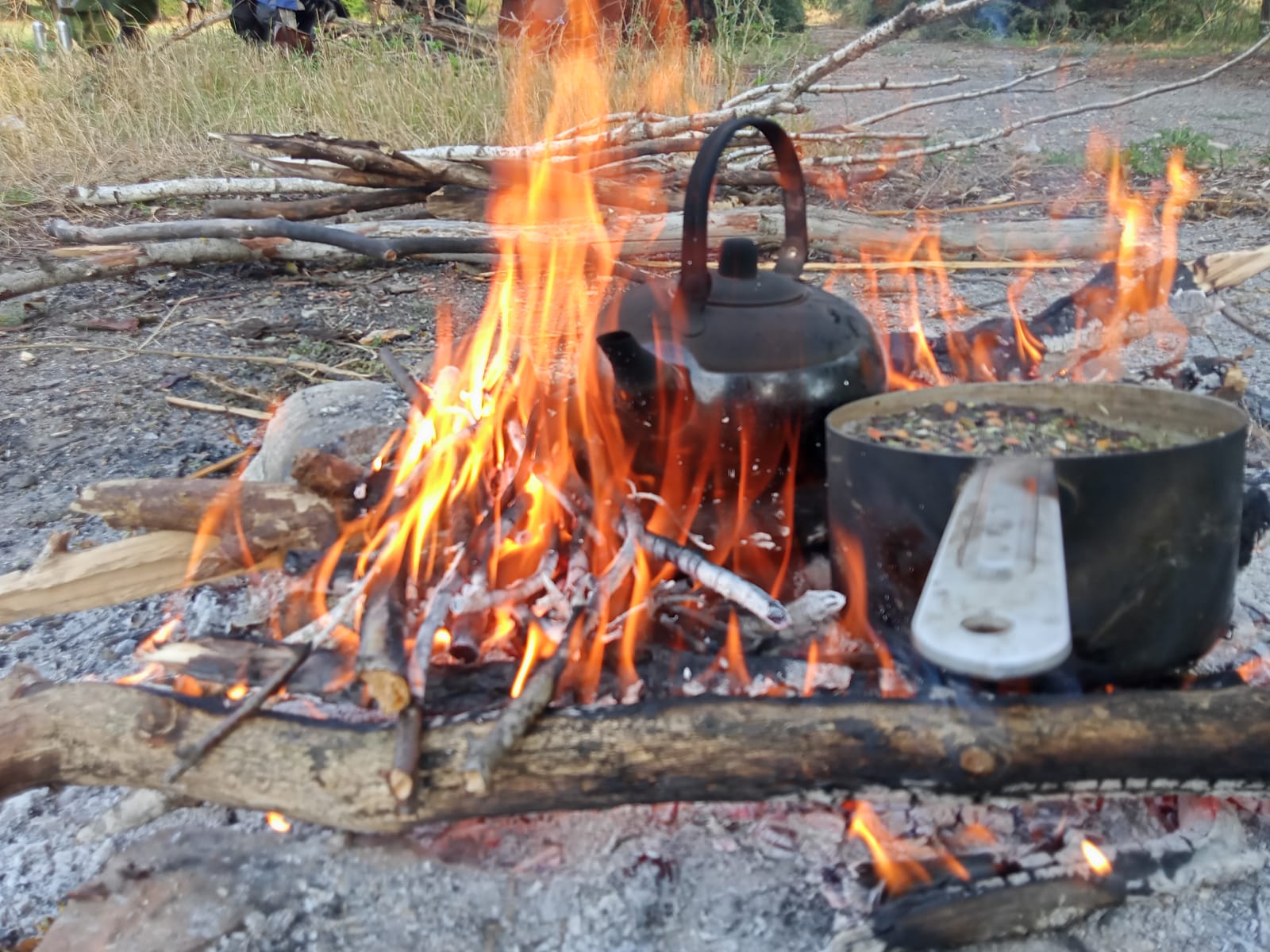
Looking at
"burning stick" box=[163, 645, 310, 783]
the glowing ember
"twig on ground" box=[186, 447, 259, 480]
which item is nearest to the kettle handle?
"burning stick" box=[163, 645, 310, 783]

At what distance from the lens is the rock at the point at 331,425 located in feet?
7.99

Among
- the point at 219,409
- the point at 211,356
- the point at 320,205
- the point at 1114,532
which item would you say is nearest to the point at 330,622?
the point at 1114,532

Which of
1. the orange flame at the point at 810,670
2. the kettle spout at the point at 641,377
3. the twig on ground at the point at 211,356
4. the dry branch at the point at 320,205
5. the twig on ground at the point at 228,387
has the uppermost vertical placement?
the dry branch at the point at 320,205

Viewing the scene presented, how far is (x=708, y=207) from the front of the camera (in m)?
1.96

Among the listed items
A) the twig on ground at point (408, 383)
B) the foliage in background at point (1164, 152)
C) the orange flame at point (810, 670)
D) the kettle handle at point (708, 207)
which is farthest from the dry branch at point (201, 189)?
the foliage in background at point (1164, 152)

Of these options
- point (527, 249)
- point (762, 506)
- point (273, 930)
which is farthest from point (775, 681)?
point (527, 249)

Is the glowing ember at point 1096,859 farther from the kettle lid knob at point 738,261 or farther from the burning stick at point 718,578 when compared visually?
the kettle lid knob at point 738,261

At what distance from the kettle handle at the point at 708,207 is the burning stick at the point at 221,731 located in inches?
40.0

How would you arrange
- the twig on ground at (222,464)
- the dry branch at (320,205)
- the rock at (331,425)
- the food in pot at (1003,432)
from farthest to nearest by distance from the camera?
the dry branch at (320,205), the twig on ground at (222,464), the rock at (331,425), the food in pot at (1003,432)

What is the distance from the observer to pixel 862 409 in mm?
1747

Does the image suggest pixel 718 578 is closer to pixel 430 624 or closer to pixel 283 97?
pixel 430 624

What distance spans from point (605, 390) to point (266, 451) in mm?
1117

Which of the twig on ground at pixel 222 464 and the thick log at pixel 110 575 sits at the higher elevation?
the thick log at pixel 110 575

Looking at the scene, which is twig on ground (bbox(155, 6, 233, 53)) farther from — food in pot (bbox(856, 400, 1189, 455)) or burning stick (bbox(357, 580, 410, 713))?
food in pot (bbox(856, 400, 1189, 455))
